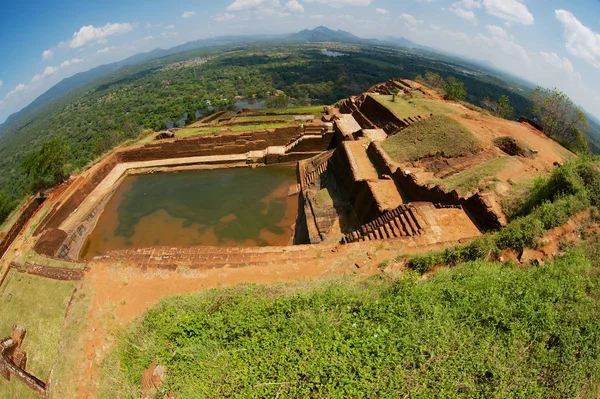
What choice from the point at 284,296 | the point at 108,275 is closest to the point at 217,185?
the point at 108,275

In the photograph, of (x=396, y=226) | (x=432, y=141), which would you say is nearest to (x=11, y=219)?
(x=396, y=226)

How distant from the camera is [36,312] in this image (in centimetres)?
855

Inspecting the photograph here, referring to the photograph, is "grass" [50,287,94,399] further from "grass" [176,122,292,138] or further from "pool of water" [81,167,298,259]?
"grass" [176,122,292,138]

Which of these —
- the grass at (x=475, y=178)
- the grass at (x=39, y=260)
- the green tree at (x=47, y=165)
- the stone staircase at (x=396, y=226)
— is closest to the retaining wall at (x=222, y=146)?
the green tree at (x=47, y=165)

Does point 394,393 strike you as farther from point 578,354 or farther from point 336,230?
point 336,230

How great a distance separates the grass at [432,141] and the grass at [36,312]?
12.8 m

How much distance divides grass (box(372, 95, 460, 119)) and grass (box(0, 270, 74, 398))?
663 inches

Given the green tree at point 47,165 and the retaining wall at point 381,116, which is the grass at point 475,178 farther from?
the green tree at point 47,165

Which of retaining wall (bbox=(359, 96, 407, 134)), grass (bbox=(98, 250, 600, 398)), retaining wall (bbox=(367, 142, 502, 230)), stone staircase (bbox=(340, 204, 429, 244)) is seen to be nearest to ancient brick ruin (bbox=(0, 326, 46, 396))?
grass (bbox=(98, 250, 600, 398))

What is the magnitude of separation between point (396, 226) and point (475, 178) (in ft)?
9.73

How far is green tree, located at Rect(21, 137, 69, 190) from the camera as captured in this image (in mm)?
14625

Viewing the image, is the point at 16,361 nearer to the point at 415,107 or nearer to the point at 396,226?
the point at 396,226

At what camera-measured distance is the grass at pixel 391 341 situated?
2.88 metres

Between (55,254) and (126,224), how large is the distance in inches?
110
